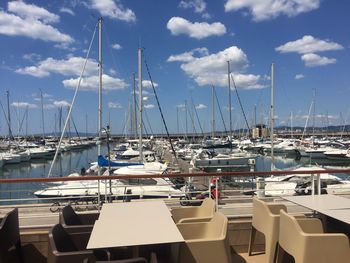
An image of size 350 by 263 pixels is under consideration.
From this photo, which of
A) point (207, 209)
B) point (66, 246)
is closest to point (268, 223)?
point (207, 209)

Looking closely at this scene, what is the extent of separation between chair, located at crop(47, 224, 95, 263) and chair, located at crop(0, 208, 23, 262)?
578 mm

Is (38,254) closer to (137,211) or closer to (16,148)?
(137,211)

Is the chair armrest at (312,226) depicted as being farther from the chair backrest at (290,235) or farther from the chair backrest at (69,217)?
the chair backrest at (69,217)

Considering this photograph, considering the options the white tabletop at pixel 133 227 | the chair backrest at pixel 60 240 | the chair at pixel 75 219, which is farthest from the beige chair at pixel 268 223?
the chair backrest at pixel 60 240

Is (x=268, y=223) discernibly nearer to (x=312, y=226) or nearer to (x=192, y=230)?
(x=312, y=226)

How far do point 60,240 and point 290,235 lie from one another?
2.17 meters

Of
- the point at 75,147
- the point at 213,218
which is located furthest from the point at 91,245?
the point at 75,147

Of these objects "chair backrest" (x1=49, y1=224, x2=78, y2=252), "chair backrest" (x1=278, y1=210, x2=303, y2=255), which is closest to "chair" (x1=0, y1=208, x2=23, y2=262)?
"chair backrest" (x1=49, y1=224, x2=78, y2=252)

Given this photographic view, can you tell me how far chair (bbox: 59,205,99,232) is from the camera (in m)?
3.96

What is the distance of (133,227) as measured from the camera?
11.3 feet

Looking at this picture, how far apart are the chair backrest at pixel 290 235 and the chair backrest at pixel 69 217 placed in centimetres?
236

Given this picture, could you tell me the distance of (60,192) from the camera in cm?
1523

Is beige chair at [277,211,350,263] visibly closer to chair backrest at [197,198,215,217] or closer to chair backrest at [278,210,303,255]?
chair backrest at [278,210,303,255]

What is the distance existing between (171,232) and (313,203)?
2.19 m
